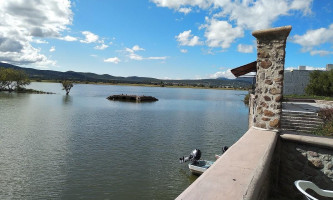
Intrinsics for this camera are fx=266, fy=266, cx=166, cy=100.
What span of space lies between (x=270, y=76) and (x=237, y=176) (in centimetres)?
435

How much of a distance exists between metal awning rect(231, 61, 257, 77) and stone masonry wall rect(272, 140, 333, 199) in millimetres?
7458

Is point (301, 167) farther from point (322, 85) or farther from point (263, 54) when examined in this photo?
point (322, 85)

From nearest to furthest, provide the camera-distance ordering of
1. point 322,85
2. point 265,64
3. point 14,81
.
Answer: point 265,64
point 322,85
point 14,81

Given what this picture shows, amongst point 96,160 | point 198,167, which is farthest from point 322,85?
point 96,160

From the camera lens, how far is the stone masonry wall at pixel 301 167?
5.70 m

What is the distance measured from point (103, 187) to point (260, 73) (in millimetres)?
8556

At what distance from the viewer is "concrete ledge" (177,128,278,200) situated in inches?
112

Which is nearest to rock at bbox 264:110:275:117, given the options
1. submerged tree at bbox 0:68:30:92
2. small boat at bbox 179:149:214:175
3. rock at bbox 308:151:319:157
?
rock at bbox 308:151:319:157

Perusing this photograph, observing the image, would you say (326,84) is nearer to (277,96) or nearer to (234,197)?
(277,96)

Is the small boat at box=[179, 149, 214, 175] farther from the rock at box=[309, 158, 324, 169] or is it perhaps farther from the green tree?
the green tree

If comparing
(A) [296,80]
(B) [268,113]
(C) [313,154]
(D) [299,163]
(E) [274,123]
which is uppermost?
(A) [296,80]

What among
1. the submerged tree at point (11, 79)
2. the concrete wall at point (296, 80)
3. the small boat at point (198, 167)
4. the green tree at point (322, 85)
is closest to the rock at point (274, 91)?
the small boat at point (198, 167)

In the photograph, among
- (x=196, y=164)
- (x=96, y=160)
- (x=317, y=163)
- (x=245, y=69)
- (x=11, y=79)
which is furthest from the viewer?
(x=11, y=79)

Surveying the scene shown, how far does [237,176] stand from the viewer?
3.50m
